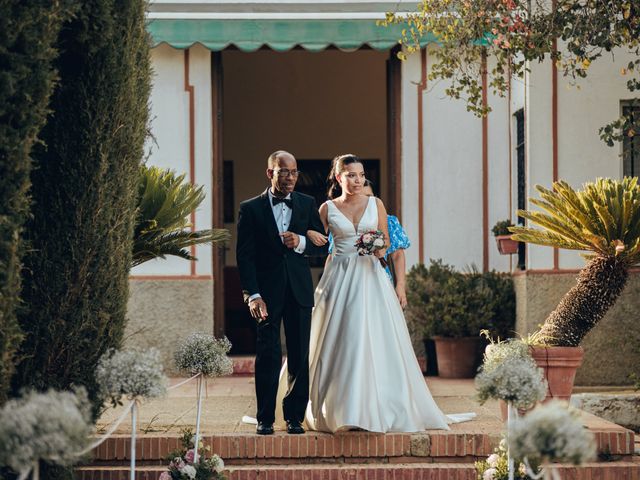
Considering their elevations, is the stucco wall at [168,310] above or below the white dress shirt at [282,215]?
below

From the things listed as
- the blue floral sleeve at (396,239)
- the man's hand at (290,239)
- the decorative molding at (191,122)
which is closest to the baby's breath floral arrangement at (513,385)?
the man's hand at (290,239)

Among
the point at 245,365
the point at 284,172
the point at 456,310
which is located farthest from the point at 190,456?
the point at 245,365

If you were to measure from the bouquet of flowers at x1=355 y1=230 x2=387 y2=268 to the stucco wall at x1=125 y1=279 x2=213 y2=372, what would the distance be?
16.1ft

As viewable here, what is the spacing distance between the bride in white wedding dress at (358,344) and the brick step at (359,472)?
1.06 feet

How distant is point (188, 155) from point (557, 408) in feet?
28.5

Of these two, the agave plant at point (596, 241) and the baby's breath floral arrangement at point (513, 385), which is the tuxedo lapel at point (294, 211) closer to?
the baby's breath floral arrangement at point (513, 385)

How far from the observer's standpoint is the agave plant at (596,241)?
30.0 ft

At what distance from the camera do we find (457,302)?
12.2 meters

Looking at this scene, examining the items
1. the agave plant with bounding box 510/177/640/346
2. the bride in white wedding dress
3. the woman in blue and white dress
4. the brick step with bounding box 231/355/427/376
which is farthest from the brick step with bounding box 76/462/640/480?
the brick step with bounding box 231/355/427/376

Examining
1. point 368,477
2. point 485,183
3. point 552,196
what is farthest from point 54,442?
point 485,183

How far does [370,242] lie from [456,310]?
14.2 ft

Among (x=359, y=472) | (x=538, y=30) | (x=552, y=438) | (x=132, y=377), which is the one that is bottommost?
(x=359, y=472)

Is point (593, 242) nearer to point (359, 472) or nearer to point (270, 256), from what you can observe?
point (270, 256)

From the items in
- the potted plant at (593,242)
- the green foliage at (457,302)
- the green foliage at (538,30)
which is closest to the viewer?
the potted plant at (593,242)
